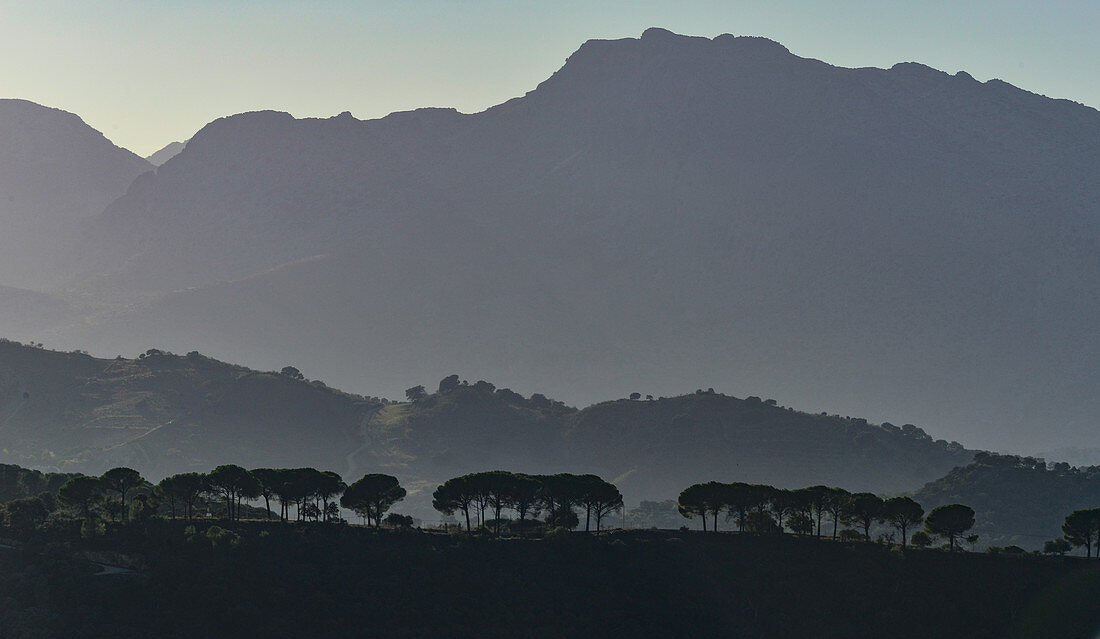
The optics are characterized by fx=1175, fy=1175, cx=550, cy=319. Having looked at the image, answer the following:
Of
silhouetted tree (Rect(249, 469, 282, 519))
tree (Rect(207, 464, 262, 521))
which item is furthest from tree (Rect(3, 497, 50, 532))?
silhouetted tree (Rect(249, 469, 282, 519))

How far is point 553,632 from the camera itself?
142 m

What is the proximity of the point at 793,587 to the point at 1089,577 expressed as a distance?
3989 centimetres

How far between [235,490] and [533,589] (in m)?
50.3

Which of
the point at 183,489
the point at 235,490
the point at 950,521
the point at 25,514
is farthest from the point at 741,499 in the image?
the point at 25,514

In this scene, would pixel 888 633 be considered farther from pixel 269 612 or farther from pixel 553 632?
pixel 269 612

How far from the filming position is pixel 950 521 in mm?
171750

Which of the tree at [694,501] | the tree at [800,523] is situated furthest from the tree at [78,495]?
the tree at [800,523]

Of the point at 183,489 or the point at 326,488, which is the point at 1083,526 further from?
the point at 183,489

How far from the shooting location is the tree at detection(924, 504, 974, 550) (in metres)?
171

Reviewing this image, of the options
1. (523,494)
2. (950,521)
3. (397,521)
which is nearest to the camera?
(950,521)

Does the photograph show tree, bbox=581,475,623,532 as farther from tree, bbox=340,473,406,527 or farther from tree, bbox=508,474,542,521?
tree, bbox=340,473,406,527

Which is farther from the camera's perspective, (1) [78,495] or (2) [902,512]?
(2) [902,512]

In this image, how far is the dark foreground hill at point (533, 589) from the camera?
5418 inches

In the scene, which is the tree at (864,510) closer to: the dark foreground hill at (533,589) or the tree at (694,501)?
the dark foreground hill at (533,589)
